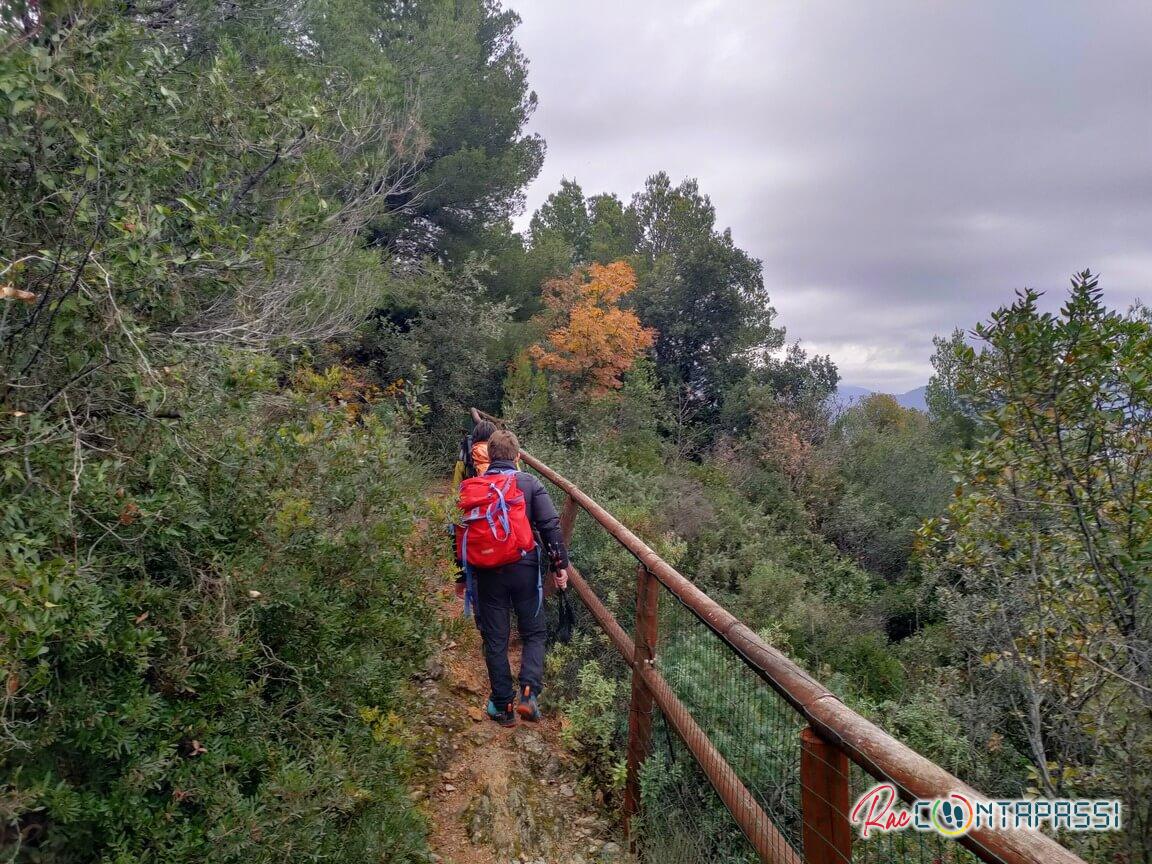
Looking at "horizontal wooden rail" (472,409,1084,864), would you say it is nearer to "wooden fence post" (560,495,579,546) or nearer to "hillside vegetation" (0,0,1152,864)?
"hillside vegetation" (0,0,1152,864)

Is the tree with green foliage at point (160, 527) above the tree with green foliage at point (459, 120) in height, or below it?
below

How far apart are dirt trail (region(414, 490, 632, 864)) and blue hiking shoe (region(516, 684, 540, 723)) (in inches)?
2.4

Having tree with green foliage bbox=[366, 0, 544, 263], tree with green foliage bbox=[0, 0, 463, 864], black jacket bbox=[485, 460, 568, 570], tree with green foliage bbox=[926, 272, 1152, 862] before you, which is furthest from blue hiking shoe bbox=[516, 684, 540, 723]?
tree with green foliage bbox=[366, 0, 544, 263]

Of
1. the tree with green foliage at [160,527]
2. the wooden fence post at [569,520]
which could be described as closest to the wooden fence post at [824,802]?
the tree with green foliage at [160,527]

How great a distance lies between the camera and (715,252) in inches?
939

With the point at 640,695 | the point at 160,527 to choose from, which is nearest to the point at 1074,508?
the point at 640,695

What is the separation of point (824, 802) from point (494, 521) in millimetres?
2520

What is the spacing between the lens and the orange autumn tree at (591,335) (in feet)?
57.9

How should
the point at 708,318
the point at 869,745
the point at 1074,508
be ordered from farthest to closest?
the point at 708,318 < the point at 1074,508 < the point at 869,745

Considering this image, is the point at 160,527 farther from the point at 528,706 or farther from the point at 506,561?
the point at 528,706

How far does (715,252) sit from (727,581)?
17557 millimetres

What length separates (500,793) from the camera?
11.4ft

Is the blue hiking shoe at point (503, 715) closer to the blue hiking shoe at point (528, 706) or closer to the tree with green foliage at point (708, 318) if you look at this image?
the blue hiking shoe at point (528, 706)

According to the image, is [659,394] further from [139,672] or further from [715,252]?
[139,672]
